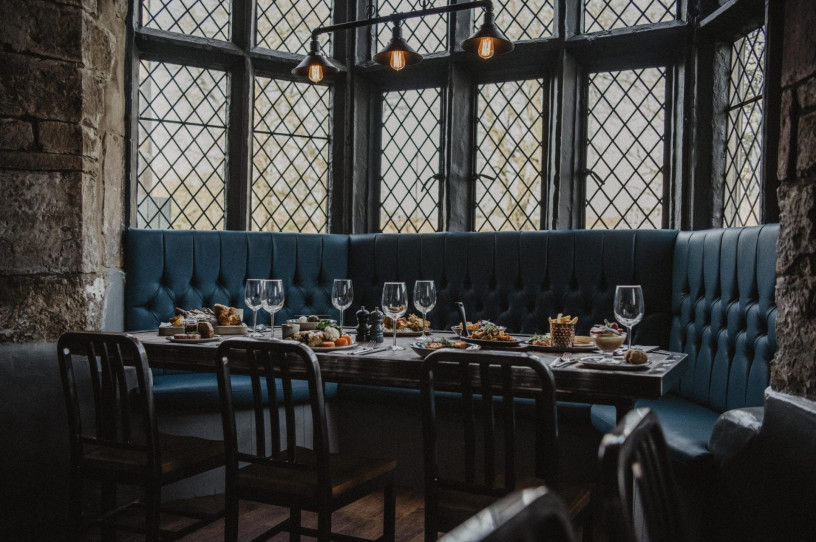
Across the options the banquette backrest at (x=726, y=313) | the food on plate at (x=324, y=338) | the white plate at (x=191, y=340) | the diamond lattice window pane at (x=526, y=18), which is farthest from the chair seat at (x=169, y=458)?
the diamond lattice window pane at (x=526, y=18)

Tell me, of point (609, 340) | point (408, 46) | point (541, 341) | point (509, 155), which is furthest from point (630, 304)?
point (509, 155)

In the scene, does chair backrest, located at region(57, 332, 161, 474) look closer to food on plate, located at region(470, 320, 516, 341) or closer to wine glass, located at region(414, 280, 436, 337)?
wine glass, located at region(414, 280, 436, 337)

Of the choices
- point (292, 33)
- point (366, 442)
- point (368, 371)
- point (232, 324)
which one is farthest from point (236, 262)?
point (368, 371)

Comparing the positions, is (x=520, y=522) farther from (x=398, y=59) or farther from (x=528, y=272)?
(x=528, y=272)

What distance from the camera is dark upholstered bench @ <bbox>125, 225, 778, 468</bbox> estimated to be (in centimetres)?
266

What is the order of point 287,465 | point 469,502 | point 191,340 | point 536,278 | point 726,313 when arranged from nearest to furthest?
point 469,502
point 287,465
point 191,340
point 726,313
point 536,278

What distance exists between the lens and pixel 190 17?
13.1 ft

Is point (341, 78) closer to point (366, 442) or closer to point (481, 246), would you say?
point (481, 246)

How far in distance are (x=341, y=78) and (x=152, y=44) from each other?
1.18 metres

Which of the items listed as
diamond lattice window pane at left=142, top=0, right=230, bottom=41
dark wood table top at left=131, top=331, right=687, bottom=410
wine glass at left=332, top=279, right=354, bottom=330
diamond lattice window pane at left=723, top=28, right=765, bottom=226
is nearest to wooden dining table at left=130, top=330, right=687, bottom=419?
dark wood table top at left=131, top=331, right=687, bottom=410

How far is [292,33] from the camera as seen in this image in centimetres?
424

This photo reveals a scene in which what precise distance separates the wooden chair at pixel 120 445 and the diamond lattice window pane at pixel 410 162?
2319 mm

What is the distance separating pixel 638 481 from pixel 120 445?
173 centimetres

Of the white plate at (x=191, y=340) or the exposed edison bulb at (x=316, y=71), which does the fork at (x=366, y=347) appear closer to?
the white plate at (x=191, y=340)
